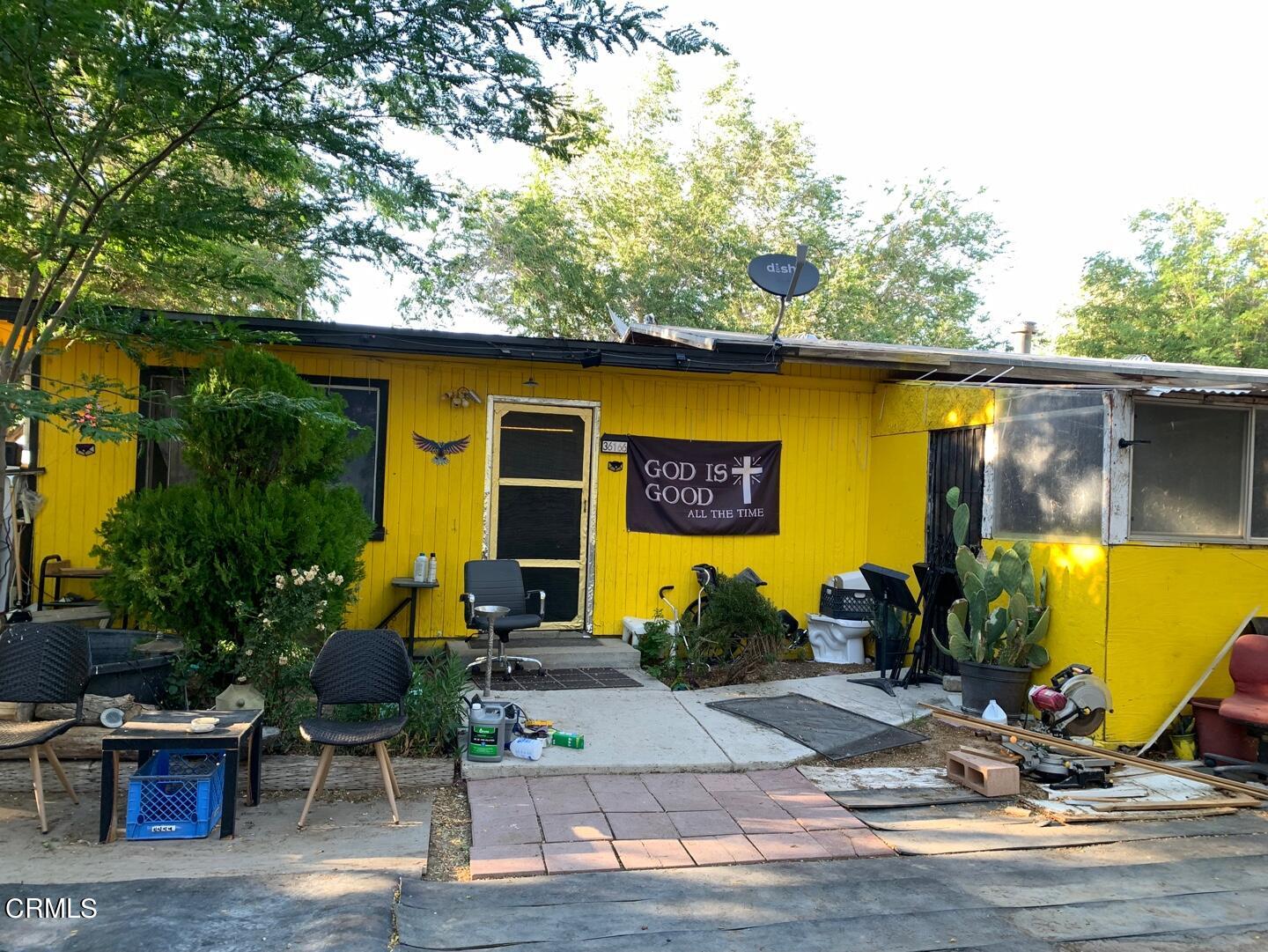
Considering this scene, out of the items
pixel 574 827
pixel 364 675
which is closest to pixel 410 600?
pixel 364 675

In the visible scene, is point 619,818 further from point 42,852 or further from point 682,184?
point 682,184

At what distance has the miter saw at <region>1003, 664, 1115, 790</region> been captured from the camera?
5.25 m

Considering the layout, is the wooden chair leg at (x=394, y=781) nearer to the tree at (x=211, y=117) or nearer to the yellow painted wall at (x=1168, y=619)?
the tree at (x=211, y=117)

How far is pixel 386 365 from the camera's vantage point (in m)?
7.71

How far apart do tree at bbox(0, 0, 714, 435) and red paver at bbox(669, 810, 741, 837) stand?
3.41 meters

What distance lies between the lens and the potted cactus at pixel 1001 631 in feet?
20.6

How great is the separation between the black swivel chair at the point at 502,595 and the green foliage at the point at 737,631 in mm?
1432

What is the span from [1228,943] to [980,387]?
4.61 meters

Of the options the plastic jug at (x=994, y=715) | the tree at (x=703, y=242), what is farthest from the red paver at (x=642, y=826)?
the tree at (x=703, y=242)

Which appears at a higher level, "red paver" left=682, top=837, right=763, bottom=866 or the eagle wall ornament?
the eagle wall ornament

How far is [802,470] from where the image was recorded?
29.2ft

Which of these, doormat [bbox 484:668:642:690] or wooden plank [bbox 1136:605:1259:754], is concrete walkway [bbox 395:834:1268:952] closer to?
wooden plank [bbox 1136:605:1259:754]

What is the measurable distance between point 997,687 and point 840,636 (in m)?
2.15

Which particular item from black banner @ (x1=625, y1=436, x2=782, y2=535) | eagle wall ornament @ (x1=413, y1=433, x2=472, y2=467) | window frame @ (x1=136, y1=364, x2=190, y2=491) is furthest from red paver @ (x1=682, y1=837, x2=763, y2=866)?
window frame @ (x1=136, y1=364, x2=190, y2=491)
